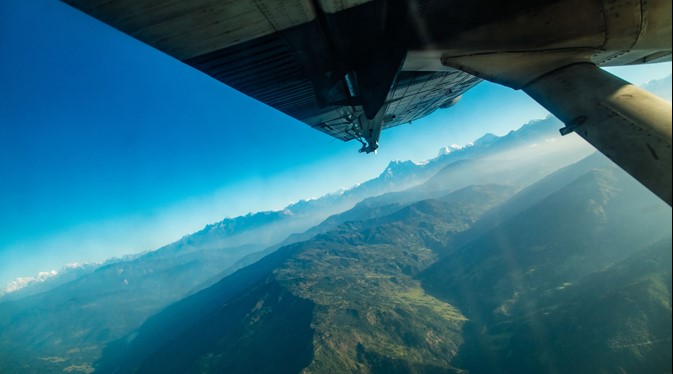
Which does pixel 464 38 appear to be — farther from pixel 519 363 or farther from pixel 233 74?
pixel 519 363

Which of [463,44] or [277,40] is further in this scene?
[277,40]

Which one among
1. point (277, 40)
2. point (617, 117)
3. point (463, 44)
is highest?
point (277, 40)

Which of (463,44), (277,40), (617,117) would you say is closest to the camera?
(617,117)

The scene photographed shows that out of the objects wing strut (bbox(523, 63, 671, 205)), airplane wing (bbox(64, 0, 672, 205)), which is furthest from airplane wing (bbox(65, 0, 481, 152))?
wing strut (bbox(523, 63, 671, 205))

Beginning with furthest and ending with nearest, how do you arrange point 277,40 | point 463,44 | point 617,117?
1. point 277,40
2. point 463,44
3. point 617,117

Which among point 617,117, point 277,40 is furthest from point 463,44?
point 277,40

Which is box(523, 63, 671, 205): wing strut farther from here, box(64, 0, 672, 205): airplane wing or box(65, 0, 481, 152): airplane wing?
box(65, 0, 481, 152): airplane wing

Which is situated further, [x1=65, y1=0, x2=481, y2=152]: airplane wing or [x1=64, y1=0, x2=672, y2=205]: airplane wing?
[x1=65, y1=0, x2=481, y2=152]: airplane wing

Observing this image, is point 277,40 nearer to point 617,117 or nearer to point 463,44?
point 463,44

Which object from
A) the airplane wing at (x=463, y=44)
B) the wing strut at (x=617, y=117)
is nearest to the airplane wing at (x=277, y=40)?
the airplane wing at (x=463, y=44)
